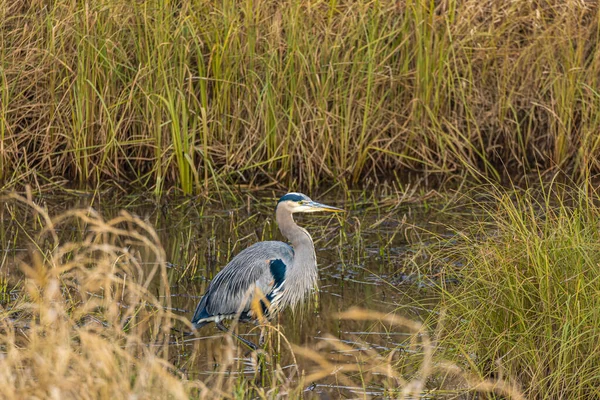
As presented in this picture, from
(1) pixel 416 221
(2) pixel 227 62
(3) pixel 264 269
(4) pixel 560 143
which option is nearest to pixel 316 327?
(3) pixel 264 269

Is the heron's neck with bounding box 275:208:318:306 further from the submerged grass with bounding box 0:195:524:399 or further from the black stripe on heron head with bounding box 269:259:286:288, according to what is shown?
the submerged grass with bounding box 0:195:524:399

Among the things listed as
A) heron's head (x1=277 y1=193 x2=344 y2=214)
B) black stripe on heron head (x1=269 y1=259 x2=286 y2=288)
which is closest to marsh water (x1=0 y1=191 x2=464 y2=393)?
black stripe on heron head (x1=269 y1=259 x2=286 y2=288)

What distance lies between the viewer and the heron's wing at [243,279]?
17.5ft

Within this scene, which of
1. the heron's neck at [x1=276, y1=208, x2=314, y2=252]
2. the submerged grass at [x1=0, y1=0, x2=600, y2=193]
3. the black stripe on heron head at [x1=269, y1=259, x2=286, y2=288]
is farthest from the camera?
the submerged grass at [x1=0, y1=0, x2=600, y2=193]

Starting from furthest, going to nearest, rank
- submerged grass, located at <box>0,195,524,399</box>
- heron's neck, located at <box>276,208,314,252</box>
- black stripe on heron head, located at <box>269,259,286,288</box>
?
heron's neck, located at <box>276,208,314,252</box> < black stripe on heron head, located at <box>269,259,286,288</box> < submerged grass, located at <box>0,195,524,399</box>

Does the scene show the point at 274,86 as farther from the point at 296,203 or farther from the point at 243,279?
the point at 243,279

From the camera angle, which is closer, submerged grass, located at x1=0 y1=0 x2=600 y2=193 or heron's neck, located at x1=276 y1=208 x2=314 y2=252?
heron's neck, located at x1=276 y1=208 x2=314 y2=252

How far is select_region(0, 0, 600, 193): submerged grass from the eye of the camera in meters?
7.44

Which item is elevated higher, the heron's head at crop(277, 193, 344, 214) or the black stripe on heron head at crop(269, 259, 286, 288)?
the heron's head at crop(277, 193, 344, 214)

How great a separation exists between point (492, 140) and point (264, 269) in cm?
356

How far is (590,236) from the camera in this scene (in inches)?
176

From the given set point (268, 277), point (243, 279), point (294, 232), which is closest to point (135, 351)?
point (243, 279)

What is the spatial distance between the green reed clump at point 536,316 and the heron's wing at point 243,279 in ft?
4.39

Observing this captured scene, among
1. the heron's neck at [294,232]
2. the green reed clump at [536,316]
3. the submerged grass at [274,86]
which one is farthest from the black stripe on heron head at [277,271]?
the submerged grass at [274,86]
